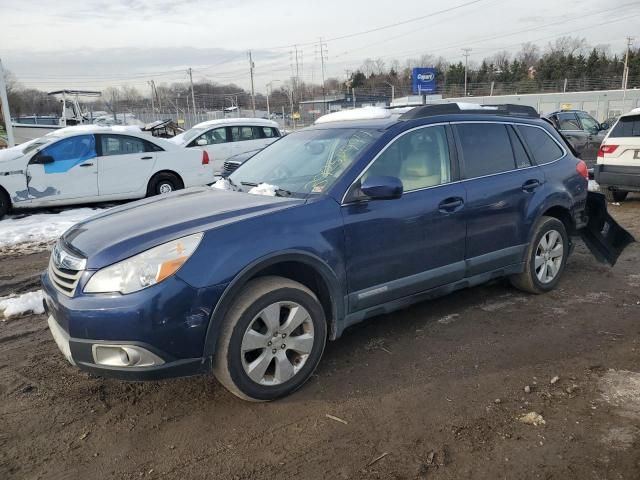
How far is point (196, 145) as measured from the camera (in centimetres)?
1361

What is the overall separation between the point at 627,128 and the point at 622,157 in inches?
20.1

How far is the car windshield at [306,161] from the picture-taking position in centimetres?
369

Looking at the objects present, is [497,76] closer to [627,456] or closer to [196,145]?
[196,145]

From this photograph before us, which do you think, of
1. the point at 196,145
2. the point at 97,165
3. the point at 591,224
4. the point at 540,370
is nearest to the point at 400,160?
the point at 540,370

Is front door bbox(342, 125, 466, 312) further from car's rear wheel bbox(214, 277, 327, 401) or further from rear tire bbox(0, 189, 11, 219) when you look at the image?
rear tire bbox(0, 189, 11, 219)

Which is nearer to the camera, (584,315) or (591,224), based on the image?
(584,315)

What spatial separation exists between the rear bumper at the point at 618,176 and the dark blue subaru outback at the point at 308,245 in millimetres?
4646

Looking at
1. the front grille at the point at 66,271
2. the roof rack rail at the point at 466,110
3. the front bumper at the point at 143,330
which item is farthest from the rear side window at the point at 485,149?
the front grille at the point at 66,271

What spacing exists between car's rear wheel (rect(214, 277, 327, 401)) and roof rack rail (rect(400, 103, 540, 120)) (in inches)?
68.6

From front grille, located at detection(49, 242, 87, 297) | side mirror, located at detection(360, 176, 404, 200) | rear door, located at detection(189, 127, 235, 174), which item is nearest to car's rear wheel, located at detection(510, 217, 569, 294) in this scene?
side mirror, located at detection(360, 176, 404, 200)

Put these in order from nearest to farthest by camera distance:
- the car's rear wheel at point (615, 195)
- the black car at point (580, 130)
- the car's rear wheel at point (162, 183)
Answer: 1. the car's rear wheel at point (615, 195)
2. the car's rear wheel at point (162, 183)
3. the black car at point (580, 130)

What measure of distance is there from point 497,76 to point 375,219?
85.6 m

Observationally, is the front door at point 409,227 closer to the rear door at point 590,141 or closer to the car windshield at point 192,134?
the rear door at point 590,141

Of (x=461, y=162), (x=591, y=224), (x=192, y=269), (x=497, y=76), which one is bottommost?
(x=591, y=224)
